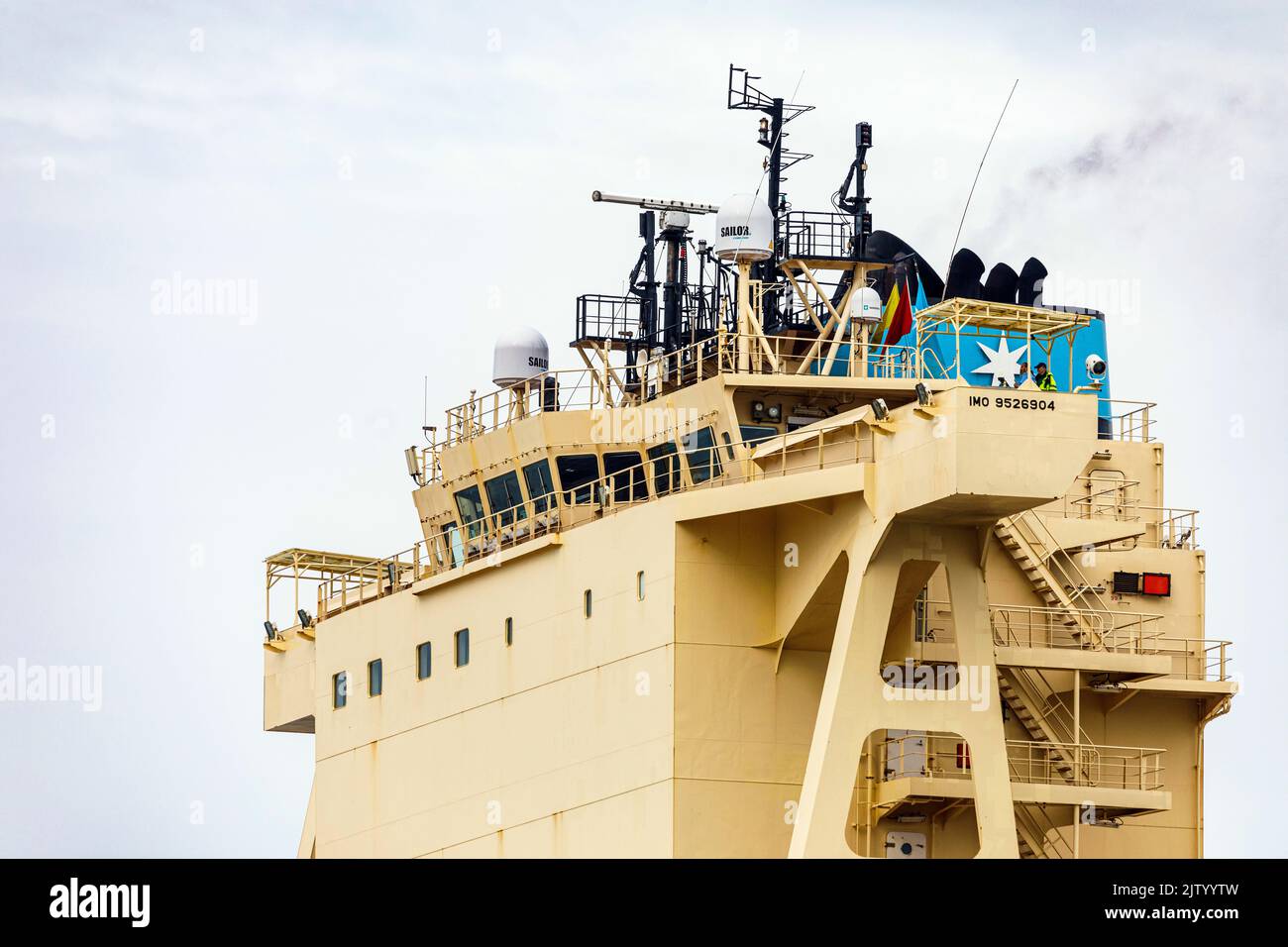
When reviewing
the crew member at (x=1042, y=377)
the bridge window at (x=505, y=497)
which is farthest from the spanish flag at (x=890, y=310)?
the bridge window at (x=505, y=497)

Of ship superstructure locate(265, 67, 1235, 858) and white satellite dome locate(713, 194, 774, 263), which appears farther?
white satellite dome locate(713, 194, 774, 263)

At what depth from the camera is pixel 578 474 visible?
164 feet

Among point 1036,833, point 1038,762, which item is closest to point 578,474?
point 1038,762

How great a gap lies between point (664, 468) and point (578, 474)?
211cm

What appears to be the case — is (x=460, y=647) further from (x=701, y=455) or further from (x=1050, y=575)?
(x=1050, y=575)

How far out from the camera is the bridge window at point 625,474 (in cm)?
4906

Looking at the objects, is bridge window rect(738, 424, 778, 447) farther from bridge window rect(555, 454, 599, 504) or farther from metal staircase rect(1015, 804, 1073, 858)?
metal staircase rect(1015, 804, 1073, 858)

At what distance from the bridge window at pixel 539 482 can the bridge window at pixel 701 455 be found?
3.59 meters

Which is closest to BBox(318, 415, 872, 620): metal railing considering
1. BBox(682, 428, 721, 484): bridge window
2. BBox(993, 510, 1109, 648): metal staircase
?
BBox(682, 428, 721, 484): bridge window

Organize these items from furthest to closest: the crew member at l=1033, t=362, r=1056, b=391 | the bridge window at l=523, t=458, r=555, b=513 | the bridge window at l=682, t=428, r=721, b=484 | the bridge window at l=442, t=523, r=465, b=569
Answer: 1. the bridge window at l=442, t=523, r=465, b=569
2. the bridge window at l=523, t=458, r=555, b=513
3. the crew member at l=1033, t=362, r=1056, b=391
4. the bridge window at l=682, t=428, r=721, b=484

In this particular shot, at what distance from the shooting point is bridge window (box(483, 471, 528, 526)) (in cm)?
5169

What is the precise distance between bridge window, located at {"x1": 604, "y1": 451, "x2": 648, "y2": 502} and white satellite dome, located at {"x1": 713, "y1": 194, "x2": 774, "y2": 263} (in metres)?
3.73
